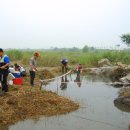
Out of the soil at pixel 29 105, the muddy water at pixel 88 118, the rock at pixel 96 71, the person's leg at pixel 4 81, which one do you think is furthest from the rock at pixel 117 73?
the person's leg at pixel 4 81

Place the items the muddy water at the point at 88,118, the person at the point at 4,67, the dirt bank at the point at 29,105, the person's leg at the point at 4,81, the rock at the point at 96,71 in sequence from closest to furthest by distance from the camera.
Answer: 1. the muddy water at the point at 88,118
2. the dirt bank at the point at 29,105
3. the person at the point at 4,67
4. the person's leg at the point at 4,81
5. the rock at the point at 96,71

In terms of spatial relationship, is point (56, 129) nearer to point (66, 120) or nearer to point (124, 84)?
point (66, 120)

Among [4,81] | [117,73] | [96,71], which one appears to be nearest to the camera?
[4,81]

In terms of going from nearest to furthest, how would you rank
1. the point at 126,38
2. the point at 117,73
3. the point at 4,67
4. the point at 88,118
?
Result: the point at 88,118 < the point at 4,67 < the point at 117,73 < the point at 126,38

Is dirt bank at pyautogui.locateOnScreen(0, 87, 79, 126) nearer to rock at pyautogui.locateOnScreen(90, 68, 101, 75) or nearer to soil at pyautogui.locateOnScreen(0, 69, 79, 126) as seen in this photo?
soil at pyautogui.locateOnScreen(0, 69, 79, 126)

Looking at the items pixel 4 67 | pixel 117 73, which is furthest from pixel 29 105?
pixel 117 73

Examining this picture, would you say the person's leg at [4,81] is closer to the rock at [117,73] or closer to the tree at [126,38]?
the rock at [117,73]

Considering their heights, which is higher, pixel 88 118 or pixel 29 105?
pixel 29 105

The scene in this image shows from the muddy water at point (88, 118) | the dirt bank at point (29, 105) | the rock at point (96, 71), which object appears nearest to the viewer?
the muddy water at point (88, 118)

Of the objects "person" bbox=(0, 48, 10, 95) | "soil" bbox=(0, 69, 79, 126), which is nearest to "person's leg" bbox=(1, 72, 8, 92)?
"person" bbox=(0, 48, 10, 95)

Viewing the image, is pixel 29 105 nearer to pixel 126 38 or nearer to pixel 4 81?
pixel 4 81

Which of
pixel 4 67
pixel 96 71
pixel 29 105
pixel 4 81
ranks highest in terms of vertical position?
pixel 4 67

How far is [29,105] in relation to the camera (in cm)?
1047

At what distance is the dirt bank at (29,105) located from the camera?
31.9 feet
